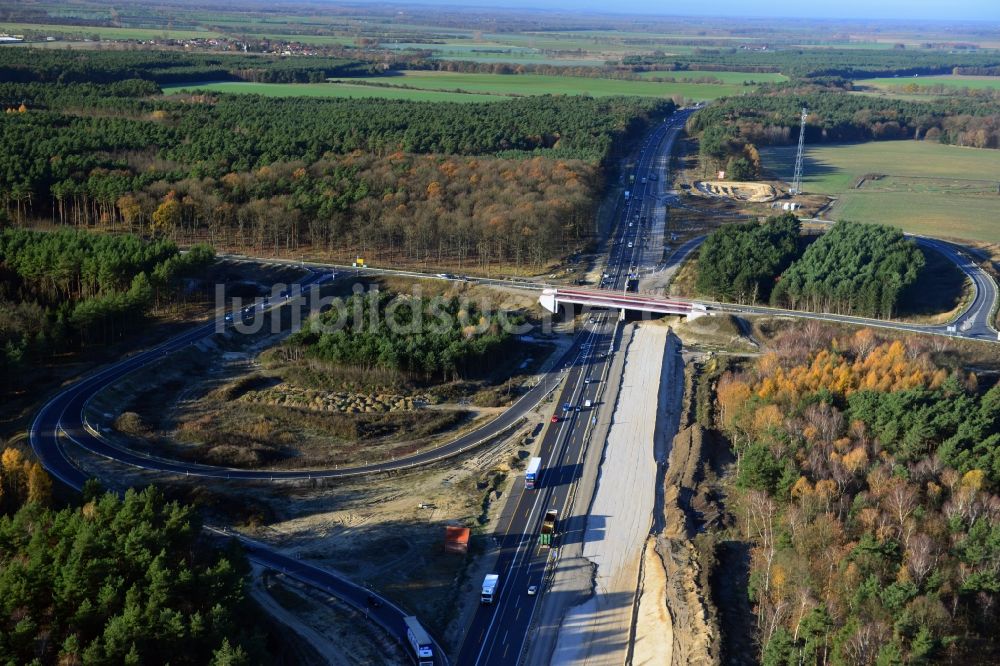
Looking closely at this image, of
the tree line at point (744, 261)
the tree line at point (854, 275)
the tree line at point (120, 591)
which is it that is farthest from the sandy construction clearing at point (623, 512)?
the tree line at point (854, 275)

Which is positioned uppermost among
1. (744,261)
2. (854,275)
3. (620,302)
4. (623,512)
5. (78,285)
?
(744,261)

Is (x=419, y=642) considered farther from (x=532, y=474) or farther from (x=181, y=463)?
(x=181, y=463)

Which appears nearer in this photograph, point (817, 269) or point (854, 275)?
point (854, 275)

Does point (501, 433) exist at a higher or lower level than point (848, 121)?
lower

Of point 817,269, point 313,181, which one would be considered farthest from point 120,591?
point 313,181

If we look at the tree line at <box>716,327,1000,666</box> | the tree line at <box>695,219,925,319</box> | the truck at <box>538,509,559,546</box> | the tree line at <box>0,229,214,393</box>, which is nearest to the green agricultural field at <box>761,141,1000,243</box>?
the tree line at <box>695,219,925,319</box>

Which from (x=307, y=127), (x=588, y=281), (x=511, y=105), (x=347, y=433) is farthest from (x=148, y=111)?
(x=347, y=433)

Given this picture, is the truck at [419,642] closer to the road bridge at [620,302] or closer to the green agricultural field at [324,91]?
the road bridge at [620,302]
